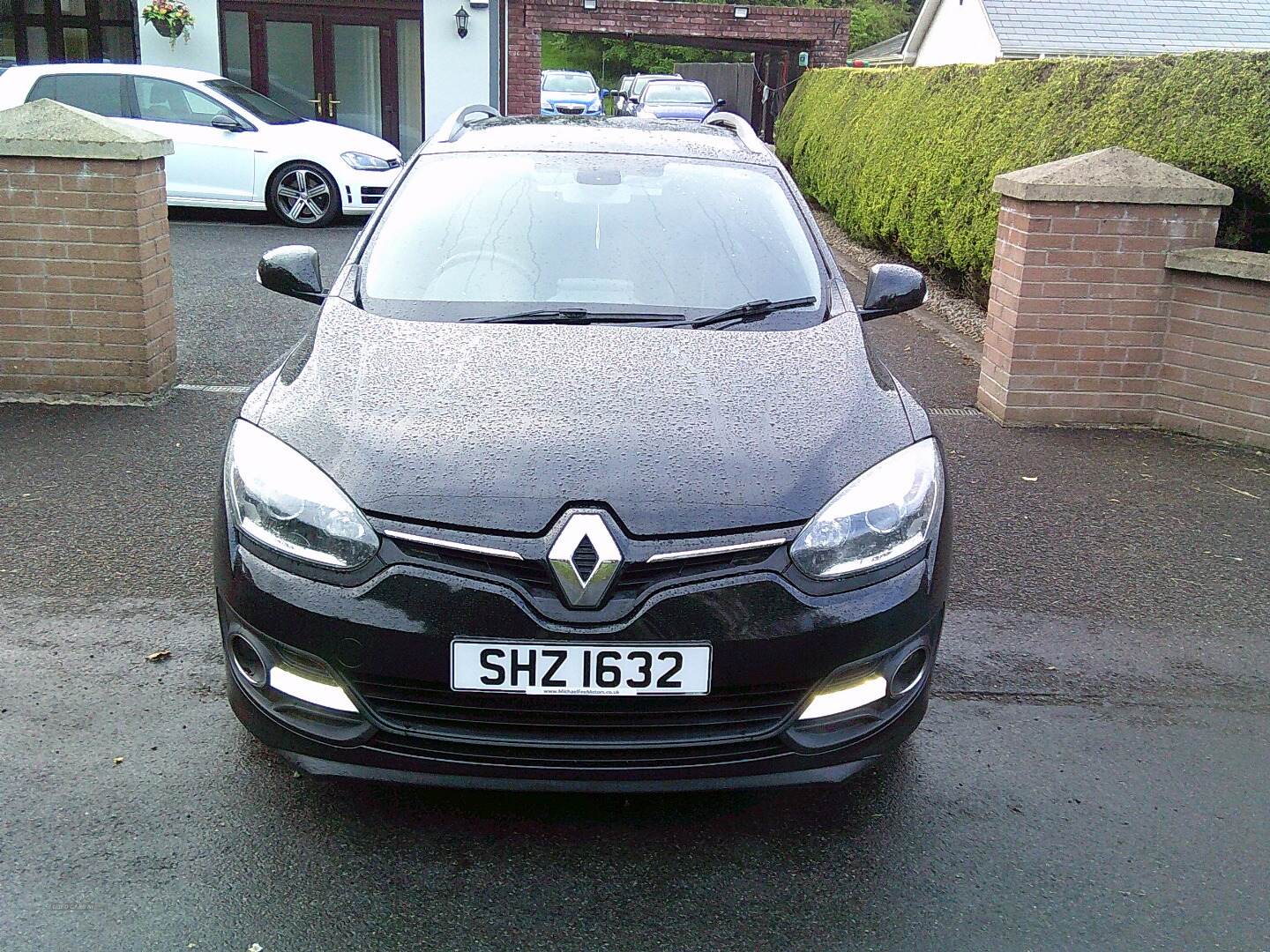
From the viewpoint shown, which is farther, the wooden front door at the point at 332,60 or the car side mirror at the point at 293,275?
the wooden front door at the point at 332,60

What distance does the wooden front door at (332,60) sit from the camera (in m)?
18.5

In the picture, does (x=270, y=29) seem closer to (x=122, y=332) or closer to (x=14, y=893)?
(x=122, y=332)

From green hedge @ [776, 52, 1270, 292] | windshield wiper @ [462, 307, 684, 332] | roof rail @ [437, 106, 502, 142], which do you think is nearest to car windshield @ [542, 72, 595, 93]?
green hedge @ [776, 52, 1270, 292]

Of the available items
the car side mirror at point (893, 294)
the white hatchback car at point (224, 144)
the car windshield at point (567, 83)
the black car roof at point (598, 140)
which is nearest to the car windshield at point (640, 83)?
the car windshield at point (567, 83)

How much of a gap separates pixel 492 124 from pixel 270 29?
15.5m

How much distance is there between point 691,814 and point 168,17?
1768 cm

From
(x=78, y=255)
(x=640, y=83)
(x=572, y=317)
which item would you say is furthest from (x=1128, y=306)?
(x=640, y=83)

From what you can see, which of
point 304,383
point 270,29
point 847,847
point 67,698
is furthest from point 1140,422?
point 270,29

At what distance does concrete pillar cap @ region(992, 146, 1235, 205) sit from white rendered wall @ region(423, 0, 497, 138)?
45.3ft

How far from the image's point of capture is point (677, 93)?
29625mm

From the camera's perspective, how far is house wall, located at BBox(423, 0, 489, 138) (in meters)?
18.8

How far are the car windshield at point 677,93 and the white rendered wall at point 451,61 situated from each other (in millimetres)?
10718

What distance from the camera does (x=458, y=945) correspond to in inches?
97.3

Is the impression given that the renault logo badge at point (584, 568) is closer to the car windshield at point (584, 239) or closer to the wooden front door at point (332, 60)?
the car windshield at point (584, 239)
